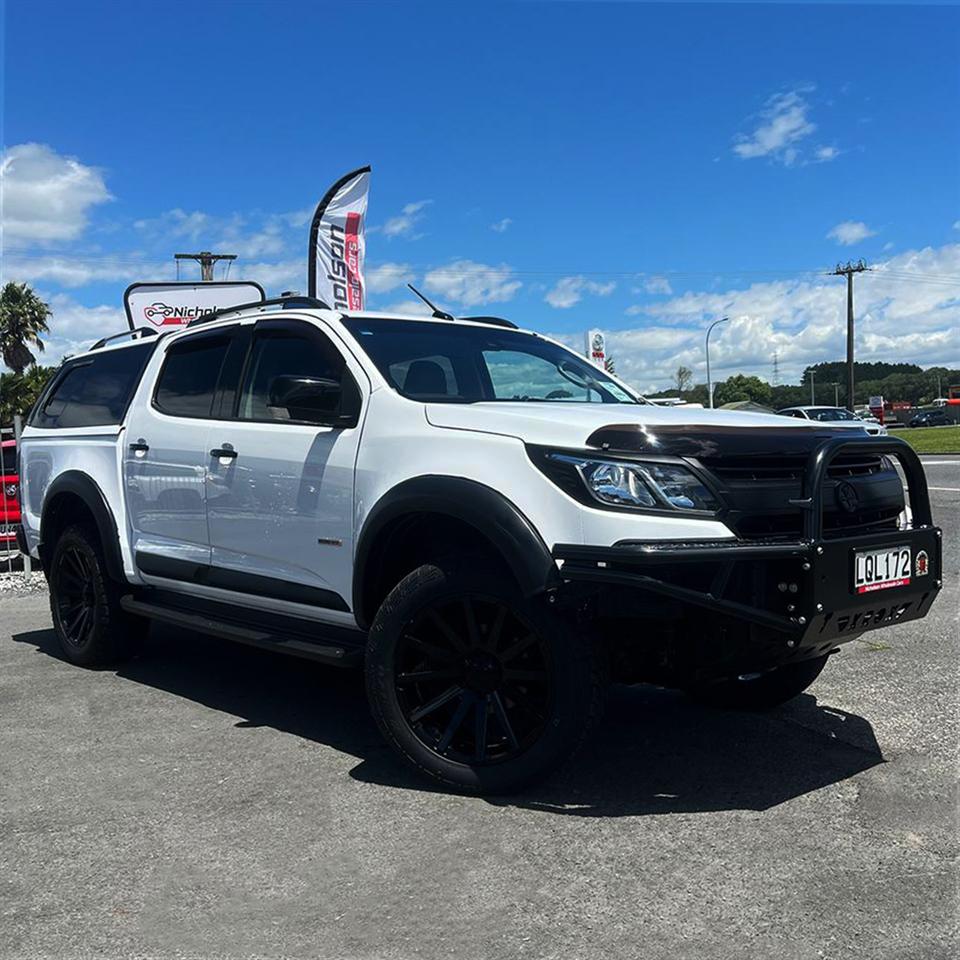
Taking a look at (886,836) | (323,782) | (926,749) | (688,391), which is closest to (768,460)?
(886,836)

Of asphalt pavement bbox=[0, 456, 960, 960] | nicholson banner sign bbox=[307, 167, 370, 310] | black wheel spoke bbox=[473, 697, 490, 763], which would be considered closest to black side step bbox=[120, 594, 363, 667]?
asphalt pavement bbox=[0, 456, 960, 960]

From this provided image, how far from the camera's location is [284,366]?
484 cm

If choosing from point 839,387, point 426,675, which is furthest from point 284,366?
point 839,387

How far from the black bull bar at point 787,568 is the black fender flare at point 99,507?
336cm

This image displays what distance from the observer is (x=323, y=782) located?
3887mm

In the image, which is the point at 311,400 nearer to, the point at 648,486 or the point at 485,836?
the point at 648,486

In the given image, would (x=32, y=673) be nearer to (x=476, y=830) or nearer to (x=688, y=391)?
(x=476, y=830)

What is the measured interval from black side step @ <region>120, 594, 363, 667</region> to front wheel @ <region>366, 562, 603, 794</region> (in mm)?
253

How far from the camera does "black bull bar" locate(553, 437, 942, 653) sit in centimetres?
315

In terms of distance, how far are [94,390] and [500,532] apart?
392 centimetres

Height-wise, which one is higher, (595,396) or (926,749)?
(595,396)

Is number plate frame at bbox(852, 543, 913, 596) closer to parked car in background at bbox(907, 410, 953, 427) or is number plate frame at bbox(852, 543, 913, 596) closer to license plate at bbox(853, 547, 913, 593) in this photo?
license plate at bbox(853, 547, 913, 593)

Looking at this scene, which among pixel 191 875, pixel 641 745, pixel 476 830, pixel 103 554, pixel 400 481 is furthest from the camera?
pixel 103 554

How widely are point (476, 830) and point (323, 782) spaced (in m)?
0.80
